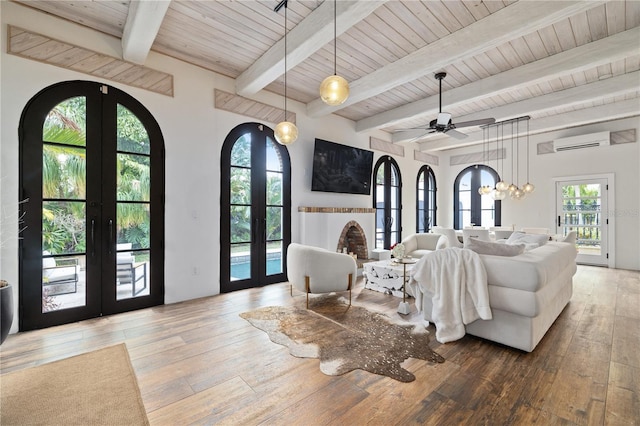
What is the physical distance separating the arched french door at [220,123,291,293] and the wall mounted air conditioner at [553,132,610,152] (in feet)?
21.4

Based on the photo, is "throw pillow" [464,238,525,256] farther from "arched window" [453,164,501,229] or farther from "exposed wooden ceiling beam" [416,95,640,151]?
"arched window" [453,164,501,229]

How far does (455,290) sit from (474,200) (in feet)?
22.4

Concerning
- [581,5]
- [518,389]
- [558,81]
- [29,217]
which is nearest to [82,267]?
[29,217]

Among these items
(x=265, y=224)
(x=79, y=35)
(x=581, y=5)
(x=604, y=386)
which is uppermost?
(x=79, y=35)

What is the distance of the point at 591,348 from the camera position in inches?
104

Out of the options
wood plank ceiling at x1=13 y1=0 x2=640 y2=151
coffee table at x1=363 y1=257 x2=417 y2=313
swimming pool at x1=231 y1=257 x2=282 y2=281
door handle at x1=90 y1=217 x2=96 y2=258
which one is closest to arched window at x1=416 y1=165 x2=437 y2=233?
wood plank ceiling at x1=13 y1=0 x2=640 y2=151

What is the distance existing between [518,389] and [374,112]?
5281mm

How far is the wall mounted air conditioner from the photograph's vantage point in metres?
6.30

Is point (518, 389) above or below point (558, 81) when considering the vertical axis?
below

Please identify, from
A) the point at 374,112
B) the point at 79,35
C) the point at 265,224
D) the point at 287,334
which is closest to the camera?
the point at 287,334

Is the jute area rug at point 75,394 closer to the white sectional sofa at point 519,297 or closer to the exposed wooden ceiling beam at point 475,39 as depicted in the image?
the white sectional sofa at point 519,297

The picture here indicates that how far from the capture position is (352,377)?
2172 mm

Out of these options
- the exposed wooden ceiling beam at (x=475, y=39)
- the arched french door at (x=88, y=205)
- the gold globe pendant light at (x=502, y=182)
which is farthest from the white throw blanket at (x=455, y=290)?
the gold globe pendant light at (x=502, y=182)

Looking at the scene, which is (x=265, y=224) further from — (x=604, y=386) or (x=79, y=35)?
(x=604, y=386)
